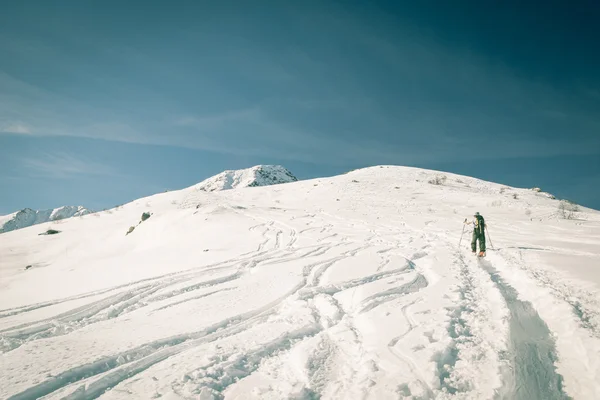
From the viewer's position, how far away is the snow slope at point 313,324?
110 inches

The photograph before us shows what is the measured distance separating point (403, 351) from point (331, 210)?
18531 millimetres

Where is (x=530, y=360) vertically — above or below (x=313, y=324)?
below

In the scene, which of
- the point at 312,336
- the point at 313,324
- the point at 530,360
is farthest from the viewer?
the point at 313,324

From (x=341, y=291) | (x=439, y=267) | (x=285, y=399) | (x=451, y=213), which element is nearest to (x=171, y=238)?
(x=341, y=291)

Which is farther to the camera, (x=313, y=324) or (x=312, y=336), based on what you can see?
(x=313, y=324)

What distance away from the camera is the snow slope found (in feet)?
9.19

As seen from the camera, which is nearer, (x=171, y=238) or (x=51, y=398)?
(x=51, y=398)

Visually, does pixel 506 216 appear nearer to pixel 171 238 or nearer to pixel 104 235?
pixel 171 238

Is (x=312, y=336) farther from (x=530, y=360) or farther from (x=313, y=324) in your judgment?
(x=530, y=360)

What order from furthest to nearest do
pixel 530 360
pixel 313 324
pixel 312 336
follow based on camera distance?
pixel 313 324, pixel 312 336, pixel 530 360

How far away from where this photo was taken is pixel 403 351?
10.9 feet

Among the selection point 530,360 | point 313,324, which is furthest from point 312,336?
point 530,360

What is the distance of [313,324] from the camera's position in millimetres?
4035

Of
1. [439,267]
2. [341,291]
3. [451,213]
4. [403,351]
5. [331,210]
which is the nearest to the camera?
[403,351]
